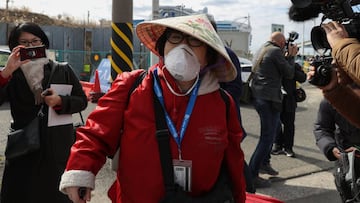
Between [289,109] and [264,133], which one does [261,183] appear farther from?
[289,109]

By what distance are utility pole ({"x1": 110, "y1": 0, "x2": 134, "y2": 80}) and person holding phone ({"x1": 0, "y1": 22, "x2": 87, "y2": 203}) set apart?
2217 mm

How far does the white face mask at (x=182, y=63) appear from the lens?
2.09 metres

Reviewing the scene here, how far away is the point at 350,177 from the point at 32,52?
2478 mm

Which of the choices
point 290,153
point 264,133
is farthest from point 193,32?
point 290,153

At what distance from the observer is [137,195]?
6.79 feet

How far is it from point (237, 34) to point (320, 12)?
24059 mm

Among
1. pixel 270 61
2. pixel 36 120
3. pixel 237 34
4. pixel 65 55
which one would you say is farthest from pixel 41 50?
pixel 237 34

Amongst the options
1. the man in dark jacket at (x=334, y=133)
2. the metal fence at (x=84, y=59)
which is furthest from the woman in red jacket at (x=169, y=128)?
the metal fence at (x=84, y=59)

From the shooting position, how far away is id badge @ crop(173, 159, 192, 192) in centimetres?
209

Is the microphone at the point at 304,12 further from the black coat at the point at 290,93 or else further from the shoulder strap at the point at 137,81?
the black coat at the point at 290,93

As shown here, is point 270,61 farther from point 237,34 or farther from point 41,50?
point 237,34

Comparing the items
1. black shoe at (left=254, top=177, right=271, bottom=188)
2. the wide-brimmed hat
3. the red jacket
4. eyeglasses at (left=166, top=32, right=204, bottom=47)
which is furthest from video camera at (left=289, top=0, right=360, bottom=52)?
black shoe at (left=254, top=177, right=271, bottom=188)

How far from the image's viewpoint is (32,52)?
306 centimetres

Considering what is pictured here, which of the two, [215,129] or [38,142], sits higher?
[215,129]
